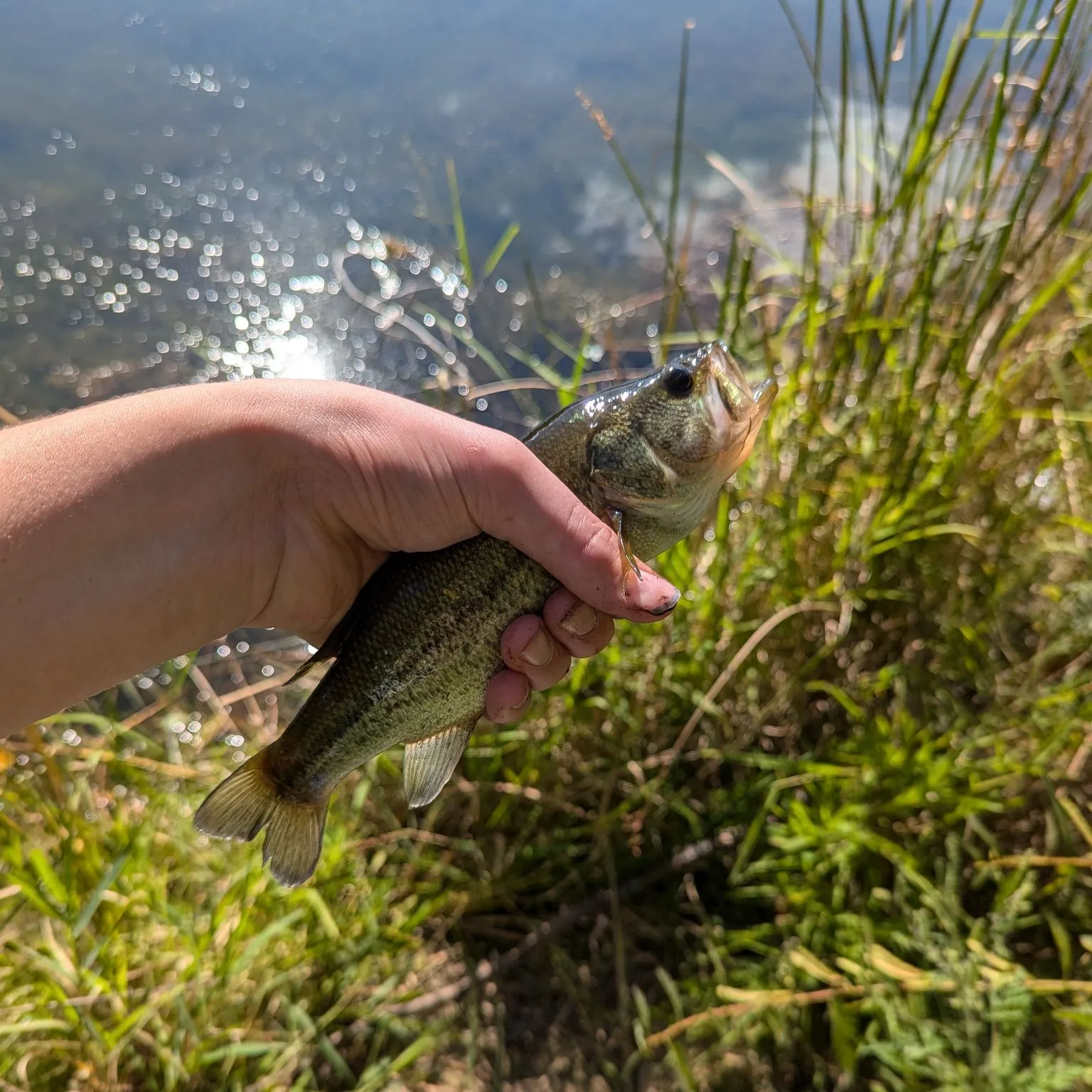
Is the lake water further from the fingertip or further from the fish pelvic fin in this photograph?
the fish pelvic fin

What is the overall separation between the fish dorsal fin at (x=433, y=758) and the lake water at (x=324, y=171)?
272cm

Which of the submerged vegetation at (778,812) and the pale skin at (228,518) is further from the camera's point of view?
the submerged vegetation at (778,812)

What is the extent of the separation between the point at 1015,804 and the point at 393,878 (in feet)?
7.46

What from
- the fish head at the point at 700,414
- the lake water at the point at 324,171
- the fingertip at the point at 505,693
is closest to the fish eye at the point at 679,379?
the fish head at the point at 700,414

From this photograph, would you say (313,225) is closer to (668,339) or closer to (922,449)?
(668,339)

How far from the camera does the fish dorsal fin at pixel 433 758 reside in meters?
2.39

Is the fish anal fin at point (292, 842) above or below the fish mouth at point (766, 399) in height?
below

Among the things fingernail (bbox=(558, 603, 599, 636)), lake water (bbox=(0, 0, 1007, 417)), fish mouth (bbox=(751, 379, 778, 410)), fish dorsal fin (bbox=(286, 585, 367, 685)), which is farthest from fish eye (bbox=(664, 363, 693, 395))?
lake water (bbox=(0, 0, 1007, 417))

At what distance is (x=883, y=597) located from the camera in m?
3.55

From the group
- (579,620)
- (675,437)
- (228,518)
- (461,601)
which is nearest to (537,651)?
(579,620)

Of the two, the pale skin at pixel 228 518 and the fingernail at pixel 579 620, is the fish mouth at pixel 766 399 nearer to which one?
the pale skin at pixel 228 518

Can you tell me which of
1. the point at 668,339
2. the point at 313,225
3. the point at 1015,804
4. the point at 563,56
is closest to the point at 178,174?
the point at 313,225

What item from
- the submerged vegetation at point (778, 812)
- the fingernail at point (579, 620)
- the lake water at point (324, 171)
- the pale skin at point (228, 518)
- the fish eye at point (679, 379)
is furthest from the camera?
the lake water at point (324, 171)

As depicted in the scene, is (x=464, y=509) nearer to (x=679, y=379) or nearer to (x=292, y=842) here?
(x=679, y=379)
